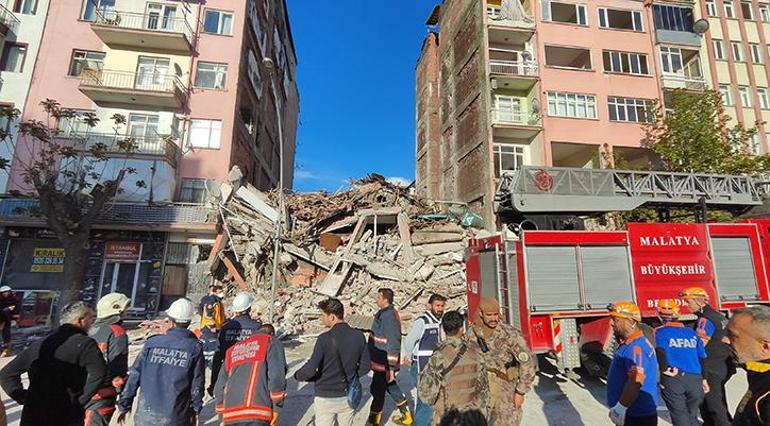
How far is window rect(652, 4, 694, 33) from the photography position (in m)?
22.9

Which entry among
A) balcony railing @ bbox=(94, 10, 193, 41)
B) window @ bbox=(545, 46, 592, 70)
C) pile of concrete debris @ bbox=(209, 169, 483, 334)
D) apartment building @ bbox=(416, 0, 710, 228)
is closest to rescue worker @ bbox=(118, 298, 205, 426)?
pile of concrete debris @ bbox=(209, 169, 483, 334)

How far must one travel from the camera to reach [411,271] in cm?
1452

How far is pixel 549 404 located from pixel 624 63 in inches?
923

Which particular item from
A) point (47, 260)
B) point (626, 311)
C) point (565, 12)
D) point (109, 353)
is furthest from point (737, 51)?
point (47, 260)

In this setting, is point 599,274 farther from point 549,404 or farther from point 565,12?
point 565,12

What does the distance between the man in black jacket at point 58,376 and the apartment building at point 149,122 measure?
14.8 metres

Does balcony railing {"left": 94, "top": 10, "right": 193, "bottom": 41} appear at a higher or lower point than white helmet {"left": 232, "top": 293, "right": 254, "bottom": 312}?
higher

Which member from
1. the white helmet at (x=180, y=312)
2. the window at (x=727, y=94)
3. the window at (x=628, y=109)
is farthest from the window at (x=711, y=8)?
the white helmet at (x=180, y=312)

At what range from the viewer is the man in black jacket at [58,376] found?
9.85 ft

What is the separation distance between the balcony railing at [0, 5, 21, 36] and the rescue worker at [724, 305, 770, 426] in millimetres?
29545

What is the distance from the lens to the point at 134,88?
1909 centimetres

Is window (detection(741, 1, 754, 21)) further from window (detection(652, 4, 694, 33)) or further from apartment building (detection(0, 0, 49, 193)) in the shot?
apartment building (detection(0, 0, 49, 193))

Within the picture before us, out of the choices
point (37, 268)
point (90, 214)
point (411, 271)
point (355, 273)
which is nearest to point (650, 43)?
point (411, 271)

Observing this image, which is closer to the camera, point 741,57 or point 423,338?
point 423,338
